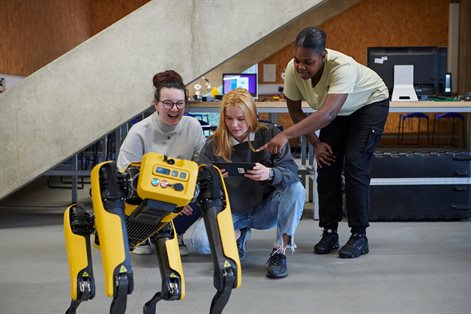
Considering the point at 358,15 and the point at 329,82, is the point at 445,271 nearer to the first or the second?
the point at 329,82

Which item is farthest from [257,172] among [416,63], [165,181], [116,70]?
[416,63]

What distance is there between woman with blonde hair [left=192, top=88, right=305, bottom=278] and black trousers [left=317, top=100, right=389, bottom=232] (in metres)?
0.50

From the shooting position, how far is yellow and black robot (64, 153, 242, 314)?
1.82 meters

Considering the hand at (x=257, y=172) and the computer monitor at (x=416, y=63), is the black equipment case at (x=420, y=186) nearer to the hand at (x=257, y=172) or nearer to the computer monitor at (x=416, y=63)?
the computer monitor at (x=416, y=63)

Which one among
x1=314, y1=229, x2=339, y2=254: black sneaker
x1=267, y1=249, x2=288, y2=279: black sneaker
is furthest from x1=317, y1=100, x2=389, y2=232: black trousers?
x1=267, y1=249, x2=288, y2=279: black sneaker

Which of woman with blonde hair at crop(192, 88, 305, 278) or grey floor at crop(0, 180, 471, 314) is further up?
woman with blonde hair at crop(192, 88, 305, 278)

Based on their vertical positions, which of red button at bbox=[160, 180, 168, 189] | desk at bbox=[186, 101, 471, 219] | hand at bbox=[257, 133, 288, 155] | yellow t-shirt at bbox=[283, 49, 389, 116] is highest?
yellow t-shirt at bbox=[283, 49, 389, 116]

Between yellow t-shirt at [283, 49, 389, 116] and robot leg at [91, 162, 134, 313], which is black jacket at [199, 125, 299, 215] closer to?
yellow t-shirt at [283, 49, 389, 116]

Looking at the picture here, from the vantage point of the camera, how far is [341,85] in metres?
3.59

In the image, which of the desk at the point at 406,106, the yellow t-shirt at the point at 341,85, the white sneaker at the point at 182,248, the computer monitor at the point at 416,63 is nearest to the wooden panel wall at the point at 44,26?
the desk at the point at 406,106

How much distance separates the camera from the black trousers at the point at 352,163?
394 cm

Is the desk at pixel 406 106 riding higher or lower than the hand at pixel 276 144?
higher

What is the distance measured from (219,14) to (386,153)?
148 centimetres

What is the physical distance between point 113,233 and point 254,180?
1.72 m
